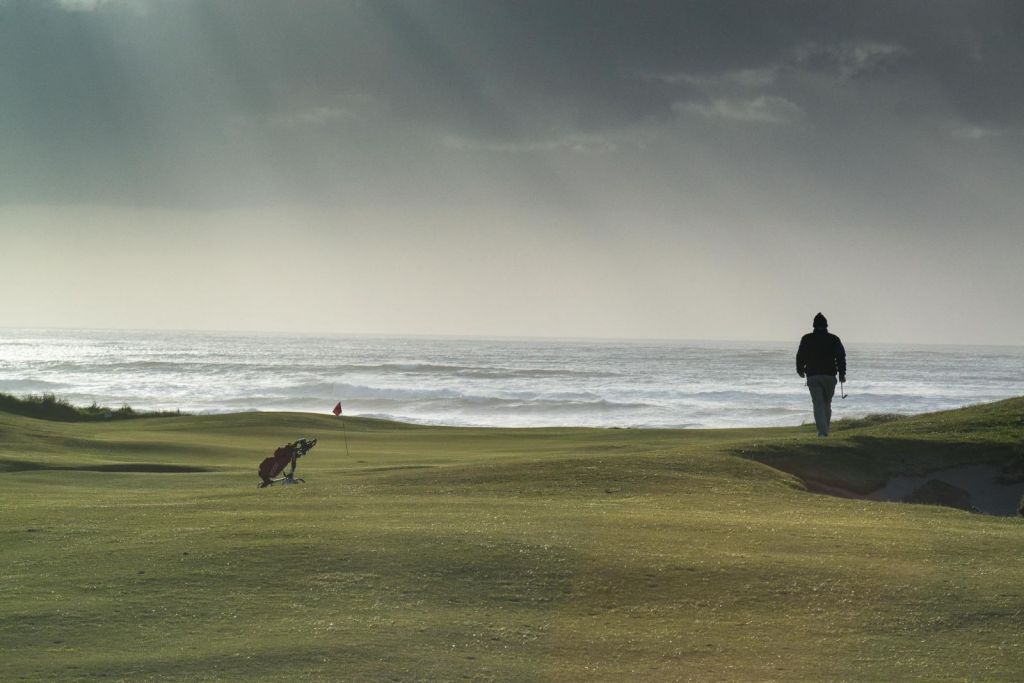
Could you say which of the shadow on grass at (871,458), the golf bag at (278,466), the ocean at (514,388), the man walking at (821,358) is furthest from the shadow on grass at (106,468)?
the ocean at (514,388)

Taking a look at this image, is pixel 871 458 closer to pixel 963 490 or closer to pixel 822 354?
pixel 963 490

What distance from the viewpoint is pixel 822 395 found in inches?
872

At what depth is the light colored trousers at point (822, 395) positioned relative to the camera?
2180cm

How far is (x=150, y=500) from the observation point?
53.3 feet

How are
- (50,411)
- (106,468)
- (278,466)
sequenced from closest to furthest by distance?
(278,466) → (106,468) → (50,411)

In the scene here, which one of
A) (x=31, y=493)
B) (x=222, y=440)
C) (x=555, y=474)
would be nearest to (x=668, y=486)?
(x=555, y=474)

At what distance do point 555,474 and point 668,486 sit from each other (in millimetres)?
1903

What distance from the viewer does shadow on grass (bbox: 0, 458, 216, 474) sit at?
23.0m

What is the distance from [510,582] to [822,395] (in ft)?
44.2

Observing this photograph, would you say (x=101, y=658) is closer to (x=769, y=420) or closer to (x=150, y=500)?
(x=150, y=500)

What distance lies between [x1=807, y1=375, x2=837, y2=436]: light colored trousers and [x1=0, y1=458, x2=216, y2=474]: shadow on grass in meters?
13.2

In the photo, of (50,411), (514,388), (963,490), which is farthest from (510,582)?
(514,388)

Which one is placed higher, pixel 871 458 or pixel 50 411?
pixel 871 458

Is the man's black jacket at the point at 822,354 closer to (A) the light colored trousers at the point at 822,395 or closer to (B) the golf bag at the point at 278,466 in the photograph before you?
(A) the light colored trousers at the point at 822,395
